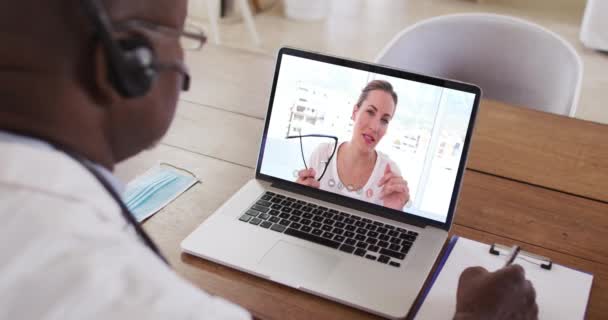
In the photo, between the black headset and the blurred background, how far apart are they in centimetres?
277

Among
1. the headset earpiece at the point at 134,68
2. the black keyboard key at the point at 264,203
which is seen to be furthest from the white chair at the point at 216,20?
the headset earpiece at the point at 134,68

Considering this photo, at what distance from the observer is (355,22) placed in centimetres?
419

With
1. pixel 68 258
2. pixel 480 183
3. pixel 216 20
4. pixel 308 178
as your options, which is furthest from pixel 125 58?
pixel 216 20

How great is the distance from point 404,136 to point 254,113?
1.42 ft

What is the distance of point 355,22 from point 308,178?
3.20m

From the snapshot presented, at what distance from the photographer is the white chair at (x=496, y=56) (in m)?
1.67

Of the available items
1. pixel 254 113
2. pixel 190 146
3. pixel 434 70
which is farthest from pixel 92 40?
pixel 434 70

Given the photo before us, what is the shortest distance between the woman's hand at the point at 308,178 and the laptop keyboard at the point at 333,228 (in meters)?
0.04

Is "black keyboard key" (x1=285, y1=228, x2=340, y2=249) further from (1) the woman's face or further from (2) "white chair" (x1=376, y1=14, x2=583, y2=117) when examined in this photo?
(2) "white chair" (x1=376, y1=14, x2=583, y2=117)

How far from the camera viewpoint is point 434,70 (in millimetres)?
1812

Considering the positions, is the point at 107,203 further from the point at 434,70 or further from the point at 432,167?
the point at 434,70

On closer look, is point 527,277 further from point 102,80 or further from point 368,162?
point 102,80

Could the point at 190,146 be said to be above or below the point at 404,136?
below

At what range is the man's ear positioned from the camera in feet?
1.93
